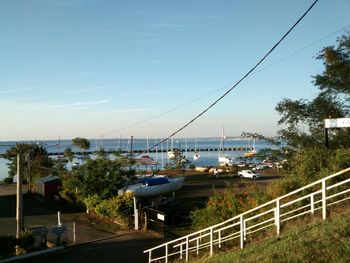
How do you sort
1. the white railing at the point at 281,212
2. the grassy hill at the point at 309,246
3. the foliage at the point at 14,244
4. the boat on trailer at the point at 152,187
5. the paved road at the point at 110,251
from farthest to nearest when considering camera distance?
the boat on trailer at the point at 152,187 < the foliage at the point at 14,244 < the paved road at the point at 110,251 < the white railing at the point at 281,212 < the grassy hill at the point at 309,246

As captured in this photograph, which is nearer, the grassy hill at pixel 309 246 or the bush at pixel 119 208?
the grassy hill at pixel 309 246

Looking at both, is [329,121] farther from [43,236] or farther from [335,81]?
[43,236]

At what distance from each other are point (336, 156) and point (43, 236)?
1425 cm

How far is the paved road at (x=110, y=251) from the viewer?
18.7 m

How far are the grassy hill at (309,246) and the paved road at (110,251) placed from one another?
9969mm

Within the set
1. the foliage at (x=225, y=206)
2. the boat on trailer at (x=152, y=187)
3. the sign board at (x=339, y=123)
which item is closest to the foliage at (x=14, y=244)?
the foliage at (x=225, y=206)

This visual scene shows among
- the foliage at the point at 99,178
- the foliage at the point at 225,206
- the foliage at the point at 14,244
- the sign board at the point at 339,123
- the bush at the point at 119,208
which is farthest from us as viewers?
the foliage at the point at 99,178

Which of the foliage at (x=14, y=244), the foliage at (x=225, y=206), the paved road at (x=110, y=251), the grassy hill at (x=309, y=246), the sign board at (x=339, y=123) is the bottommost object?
the paved road at (x=110, y=251)

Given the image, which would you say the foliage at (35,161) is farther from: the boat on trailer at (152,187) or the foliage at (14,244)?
the foliage at (14,244)

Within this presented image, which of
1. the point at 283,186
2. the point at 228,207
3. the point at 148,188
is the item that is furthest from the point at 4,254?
the point at 148,188

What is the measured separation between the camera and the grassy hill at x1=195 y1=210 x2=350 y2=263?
715 cm

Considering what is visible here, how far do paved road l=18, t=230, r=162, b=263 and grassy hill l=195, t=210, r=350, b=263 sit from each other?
997cm

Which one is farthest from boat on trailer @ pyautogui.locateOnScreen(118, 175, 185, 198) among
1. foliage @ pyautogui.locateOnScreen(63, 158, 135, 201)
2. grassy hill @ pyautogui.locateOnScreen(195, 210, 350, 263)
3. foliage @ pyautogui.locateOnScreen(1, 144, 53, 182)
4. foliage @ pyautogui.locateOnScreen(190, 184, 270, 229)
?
grassy hill @ pyautogui.locateOnScreen(195, 210, 350, 263)

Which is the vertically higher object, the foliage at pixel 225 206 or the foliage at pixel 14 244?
the foliage at pixel 225 206
